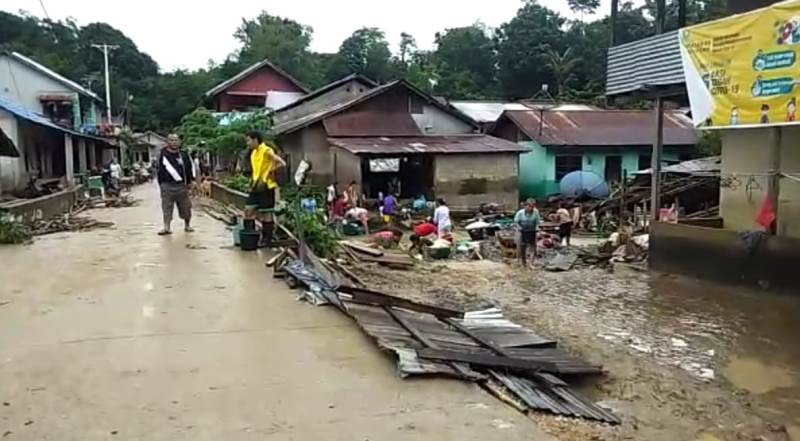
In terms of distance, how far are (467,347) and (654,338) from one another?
4.41 meters

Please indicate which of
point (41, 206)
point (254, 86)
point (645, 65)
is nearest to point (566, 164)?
point (645, 65)

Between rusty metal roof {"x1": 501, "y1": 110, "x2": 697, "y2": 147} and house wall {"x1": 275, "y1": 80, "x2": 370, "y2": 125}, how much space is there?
6887 mm

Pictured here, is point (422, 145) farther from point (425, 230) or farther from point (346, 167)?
point (425, 230)

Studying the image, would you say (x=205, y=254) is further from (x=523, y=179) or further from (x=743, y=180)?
(x=523, y=179)

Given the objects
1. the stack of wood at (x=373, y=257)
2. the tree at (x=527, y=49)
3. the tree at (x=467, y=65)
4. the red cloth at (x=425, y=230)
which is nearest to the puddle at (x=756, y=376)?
the stack of wood at (x=373, y=257)

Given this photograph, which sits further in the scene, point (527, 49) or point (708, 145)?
point (527, 49)

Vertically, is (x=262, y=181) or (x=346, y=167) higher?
(x=346, y=167)

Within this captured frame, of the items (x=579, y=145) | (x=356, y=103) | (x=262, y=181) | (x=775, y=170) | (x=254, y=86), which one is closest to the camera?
(x=262, y=181)

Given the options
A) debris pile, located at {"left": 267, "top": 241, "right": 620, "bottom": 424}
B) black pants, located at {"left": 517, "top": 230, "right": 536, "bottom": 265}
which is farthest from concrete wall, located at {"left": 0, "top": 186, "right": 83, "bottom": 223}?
black pants, located at {"left": 517, "top": 230, "right": 536, "bottom": 265}

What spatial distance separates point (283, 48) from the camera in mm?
74375

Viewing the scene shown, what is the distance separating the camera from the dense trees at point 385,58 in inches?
2135

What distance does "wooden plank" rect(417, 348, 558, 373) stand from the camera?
5.66 m

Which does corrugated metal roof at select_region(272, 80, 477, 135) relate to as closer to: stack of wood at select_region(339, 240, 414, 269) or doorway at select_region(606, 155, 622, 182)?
doorway at select_region(606, 155, 622, 182)

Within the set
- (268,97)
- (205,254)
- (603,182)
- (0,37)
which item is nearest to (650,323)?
(205,254)
